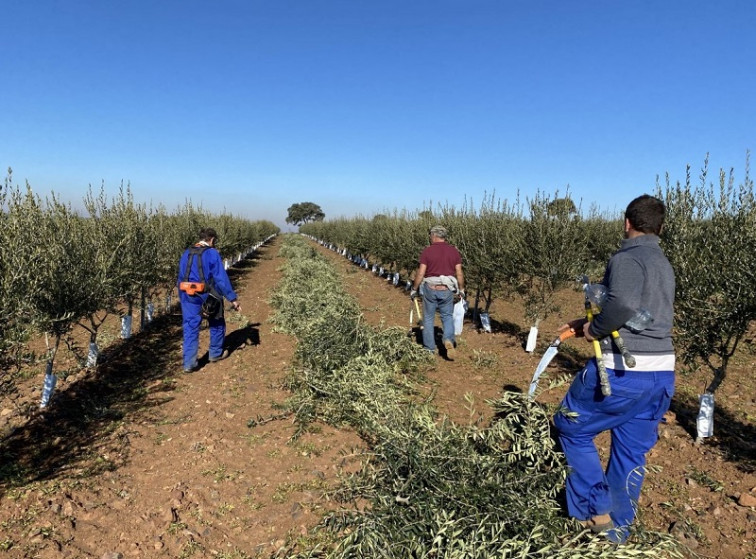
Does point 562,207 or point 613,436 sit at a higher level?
point 562,207

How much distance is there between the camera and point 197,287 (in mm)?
7309

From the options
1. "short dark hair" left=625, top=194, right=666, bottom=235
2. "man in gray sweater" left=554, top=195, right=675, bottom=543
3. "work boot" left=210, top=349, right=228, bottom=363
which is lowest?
"work boot" left=210, top=349, right=228, bottom=363

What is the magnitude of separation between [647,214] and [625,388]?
51.6 inches

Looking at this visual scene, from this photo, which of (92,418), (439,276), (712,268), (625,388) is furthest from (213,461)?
(712,268)

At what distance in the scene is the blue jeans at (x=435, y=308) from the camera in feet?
25.2

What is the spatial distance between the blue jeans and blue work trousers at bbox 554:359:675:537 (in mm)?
4485

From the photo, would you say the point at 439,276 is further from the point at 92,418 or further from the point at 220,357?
the point at 92,418

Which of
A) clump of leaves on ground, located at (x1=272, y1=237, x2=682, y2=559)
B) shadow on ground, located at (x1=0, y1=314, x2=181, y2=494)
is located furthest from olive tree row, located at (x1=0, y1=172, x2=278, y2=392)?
clump of leaves on ground, located at (x1=272, y1=237, x2=682, y2=559)

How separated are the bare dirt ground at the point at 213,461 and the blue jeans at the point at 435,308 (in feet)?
2.05

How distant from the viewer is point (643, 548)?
2721 millimetres

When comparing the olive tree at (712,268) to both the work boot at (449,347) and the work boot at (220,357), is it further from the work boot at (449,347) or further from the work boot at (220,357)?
the work boot at (220,357)

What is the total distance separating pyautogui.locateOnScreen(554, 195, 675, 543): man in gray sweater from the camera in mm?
2969

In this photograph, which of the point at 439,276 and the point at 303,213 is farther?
the point at 303,213

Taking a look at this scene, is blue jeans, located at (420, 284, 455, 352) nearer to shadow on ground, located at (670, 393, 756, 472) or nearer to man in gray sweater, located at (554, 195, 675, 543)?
shadow on ground, located at (670, 393, 756, 472)
